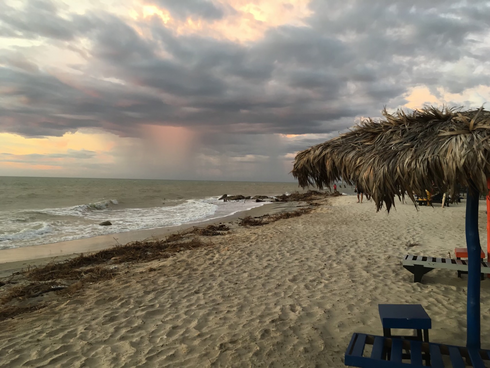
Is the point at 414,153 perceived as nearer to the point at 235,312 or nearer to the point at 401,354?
the point at 401,354

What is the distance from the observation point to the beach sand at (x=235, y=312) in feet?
11.5

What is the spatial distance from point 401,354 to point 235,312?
98.3 inches

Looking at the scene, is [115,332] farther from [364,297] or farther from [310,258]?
[310,258]

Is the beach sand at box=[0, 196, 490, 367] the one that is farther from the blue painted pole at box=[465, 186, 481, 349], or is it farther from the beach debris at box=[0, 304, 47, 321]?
the blue painted pole at box=[465, 186, 481, 349]

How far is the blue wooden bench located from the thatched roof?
1.23m

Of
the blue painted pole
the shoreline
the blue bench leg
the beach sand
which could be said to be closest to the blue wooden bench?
the blue painted pole

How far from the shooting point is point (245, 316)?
4387mm

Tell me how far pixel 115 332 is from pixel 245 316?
67.6 inches

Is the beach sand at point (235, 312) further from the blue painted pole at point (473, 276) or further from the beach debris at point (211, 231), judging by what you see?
the beach debris at point (211, 231)

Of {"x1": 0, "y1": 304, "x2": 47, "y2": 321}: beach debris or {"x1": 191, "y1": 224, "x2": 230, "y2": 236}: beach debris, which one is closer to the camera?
{"x1": 0, "y1": 304, "x2": 47, "y2": 321}: beach debris

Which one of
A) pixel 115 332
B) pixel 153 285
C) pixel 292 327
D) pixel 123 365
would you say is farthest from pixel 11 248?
pixel 292 327

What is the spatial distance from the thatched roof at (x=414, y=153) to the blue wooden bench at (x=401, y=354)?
1.23m

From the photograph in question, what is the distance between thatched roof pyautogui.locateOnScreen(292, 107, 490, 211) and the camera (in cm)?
246

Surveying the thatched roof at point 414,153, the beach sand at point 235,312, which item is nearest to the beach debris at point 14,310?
the beach sand at point 235,312
